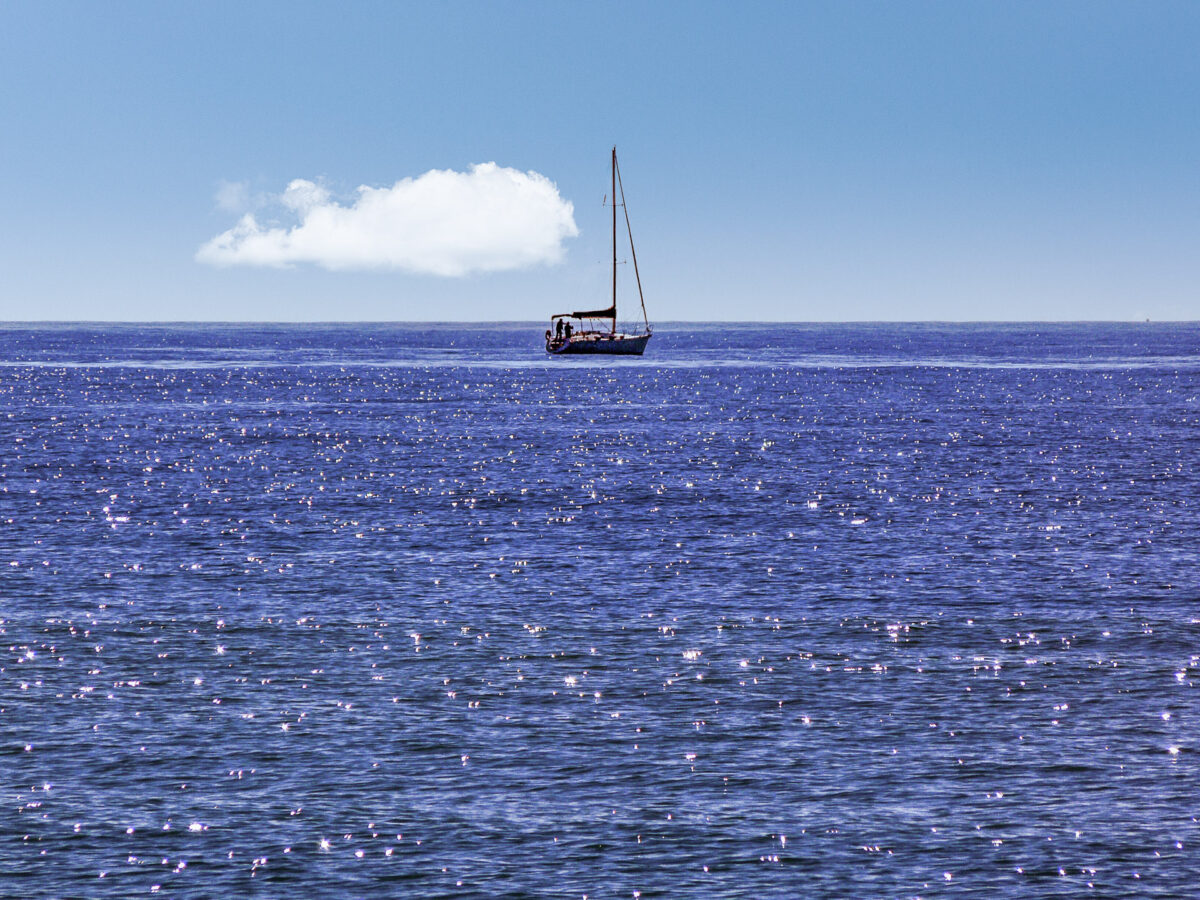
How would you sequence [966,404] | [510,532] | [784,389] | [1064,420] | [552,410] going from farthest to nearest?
[784,389] < [966,404] < [552,410] < [1064,420] < [510,532]

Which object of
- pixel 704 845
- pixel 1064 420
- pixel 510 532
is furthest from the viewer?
pixel 1064 420

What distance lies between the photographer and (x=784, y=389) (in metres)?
153

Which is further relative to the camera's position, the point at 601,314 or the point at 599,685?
the point at 601,314

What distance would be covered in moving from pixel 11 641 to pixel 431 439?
59385 millimetres

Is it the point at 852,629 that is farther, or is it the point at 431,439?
the point at 431,439

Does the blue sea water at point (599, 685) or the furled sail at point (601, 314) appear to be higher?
the furled sail at point (601, 314)

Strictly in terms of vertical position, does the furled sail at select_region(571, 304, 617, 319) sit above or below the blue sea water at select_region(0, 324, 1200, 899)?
above

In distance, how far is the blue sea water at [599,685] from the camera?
20.5 m

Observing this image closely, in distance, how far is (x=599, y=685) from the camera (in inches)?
1170

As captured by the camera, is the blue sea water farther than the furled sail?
No

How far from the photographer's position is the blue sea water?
20547 mm

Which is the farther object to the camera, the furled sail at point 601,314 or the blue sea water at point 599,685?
the furled sail at point 601,314

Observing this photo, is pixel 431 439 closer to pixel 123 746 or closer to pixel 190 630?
pixel 190 630

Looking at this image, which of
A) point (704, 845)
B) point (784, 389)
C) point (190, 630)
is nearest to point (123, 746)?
point (190, 630)
